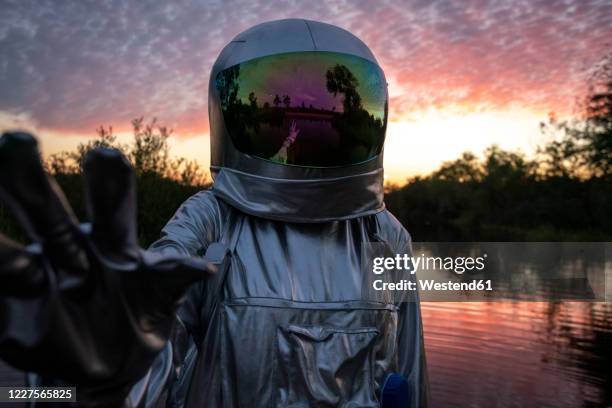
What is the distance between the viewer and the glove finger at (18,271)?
110cm

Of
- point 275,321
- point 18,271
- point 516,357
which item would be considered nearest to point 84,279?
point 18,271

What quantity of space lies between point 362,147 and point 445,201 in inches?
2279

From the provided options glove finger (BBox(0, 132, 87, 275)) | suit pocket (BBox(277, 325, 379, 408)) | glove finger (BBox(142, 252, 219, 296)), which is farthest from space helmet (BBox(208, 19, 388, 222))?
glove finger (BBox(0, 132, 87, 275))

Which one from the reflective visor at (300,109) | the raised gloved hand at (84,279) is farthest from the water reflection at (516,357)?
the raised gloved hand at (84,279)

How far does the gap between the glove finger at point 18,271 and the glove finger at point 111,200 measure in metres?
0.13

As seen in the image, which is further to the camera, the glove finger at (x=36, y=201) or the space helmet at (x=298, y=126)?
the space helmet at (x=298, y=126)

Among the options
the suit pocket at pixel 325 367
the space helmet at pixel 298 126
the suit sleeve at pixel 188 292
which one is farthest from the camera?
the space helmet at pixel 298 126

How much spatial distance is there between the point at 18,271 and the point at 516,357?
7.27 meters

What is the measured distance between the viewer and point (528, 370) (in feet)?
22.5

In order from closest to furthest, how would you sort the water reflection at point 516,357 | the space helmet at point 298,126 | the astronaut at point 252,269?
the astronaut at point 252,269 → the space helmet at point 298,126 → the water reflection at point 516,357

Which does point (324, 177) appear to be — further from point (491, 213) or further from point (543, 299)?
point (491, 213)

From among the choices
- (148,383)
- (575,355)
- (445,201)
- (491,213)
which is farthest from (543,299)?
(445,201)

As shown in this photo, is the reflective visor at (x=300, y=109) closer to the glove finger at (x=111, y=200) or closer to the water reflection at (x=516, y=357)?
the glove finger at (x=111, y=200)

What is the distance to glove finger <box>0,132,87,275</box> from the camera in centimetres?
107
